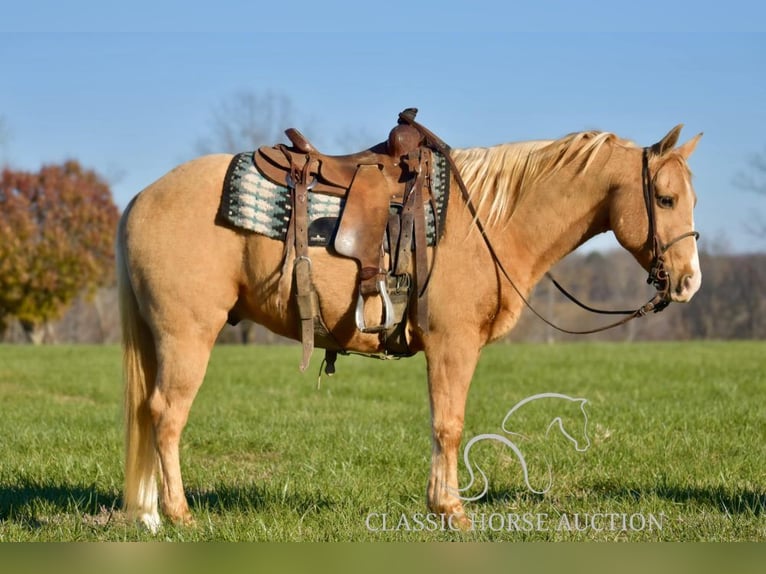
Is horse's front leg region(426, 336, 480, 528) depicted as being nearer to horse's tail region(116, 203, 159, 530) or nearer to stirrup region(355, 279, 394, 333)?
stirrup region(355, 279, 394, 333)

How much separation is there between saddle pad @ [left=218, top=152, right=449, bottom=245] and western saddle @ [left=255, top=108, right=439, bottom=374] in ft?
0.14

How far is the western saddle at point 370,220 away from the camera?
475 cm

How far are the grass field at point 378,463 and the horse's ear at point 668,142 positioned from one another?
2120 mm

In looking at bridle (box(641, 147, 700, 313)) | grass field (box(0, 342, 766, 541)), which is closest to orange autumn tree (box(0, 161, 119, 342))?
grass field (box(0, 342, 766, 541))

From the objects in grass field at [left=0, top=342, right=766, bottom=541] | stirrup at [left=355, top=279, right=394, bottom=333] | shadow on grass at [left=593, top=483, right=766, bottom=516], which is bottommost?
shadow on grass at [left=593, top=483, right=766, bottom=516]

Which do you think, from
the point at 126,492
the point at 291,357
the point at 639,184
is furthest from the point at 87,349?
the point at 639,184

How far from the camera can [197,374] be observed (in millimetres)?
4852

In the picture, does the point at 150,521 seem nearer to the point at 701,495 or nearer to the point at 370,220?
Result: the point at 370,220

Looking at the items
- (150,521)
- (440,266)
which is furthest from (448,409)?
(150,521)

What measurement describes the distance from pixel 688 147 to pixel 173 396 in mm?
3287

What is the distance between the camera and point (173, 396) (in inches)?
190

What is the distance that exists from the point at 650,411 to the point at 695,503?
380 cm

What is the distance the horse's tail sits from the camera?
16.2ft

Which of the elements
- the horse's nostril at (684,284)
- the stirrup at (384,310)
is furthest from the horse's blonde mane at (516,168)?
the horse's nostril at (684,284)
